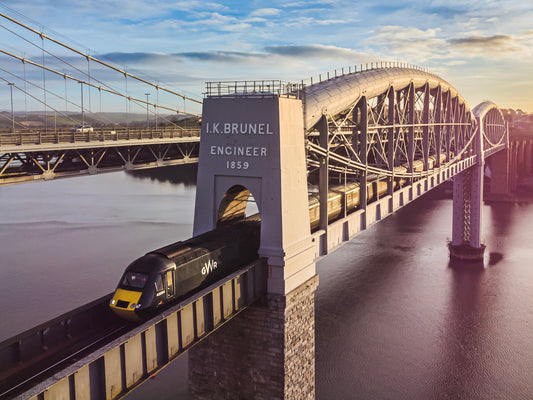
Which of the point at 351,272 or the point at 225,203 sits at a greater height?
the point at 225,203

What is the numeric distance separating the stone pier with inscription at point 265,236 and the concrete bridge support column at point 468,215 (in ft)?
141

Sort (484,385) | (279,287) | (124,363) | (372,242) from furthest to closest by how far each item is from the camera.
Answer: (372,242)
(484,385)
(279,287)
(124,363)

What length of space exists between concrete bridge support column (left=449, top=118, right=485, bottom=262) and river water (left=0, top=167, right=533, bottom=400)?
2046 millimetres

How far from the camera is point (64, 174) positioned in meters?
40.6

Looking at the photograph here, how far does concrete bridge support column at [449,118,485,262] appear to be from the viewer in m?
62.7

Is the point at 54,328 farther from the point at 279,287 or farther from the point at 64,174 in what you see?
the point at 64,174

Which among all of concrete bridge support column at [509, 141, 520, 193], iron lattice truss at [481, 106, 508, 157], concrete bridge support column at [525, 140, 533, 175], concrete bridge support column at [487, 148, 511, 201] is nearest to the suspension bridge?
iron lattice truss at [481, 106, 508, 157]

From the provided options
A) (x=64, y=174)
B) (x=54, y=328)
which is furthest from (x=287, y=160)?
(x=64, y=174)

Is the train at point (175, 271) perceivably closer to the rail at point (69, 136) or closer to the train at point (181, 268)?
the train at point (181, 268)

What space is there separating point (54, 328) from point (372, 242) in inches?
2211

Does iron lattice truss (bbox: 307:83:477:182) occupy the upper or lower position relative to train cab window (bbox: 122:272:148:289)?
upper

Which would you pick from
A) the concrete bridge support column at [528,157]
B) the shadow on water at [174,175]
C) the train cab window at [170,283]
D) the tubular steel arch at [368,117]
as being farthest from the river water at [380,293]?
the concrete bridge support column at [528,157]

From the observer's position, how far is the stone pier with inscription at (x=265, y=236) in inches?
898

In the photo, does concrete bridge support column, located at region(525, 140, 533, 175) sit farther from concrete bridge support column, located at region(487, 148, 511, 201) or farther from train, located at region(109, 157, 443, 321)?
train, located at region(109, 157, 443, 321)
